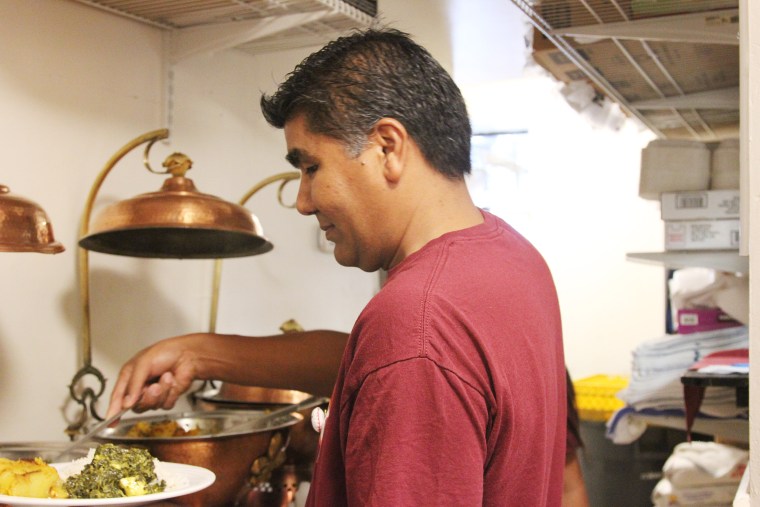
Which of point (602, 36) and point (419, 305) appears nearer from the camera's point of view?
point (419, 305)

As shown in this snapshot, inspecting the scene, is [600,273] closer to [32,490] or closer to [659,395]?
[659,395]

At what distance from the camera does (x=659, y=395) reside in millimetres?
2172

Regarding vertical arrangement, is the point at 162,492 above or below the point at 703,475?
above

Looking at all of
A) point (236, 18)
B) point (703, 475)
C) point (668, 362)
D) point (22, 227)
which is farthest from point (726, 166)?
point (22, 227)

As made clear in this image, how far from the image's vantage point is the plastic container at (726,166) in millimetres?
1920

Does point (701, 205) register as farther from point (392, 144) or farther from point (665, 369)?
point (392, 144)

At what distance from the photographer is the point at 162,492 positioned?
39.5 inches

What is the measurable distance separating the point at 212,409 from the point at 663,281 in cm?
275

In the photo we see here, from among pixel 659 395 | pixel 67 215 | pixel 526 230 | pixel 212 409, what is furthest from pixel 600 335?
pixel 67 215

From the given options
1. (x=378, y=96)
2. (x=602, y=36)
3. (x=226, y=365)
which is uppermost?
(x=602, y=36)

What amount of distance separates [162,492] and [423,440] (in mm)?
400

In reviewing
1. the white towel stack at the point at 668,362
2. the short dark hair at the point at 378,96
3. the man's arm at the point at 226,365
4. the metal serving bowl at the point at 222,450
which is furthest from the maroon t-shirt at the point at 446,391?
the white towel stack at the point at 668,362

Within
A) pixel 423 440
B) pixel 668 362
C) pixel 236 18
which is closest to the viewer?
pixel 423 440

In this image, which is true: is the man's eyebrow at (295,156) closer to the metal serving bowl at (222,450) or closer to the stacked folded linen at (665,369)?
the metal serving bowl at (222,450)
